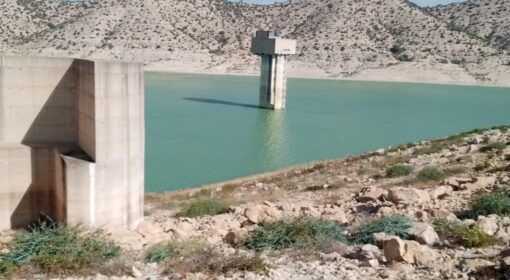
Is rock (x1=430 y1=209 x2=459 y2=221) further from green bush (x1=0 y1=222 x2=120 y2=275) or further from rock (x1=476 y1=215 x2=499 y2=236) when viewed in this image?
green bush (x1=0 y1=222 x2=120 y2=275)

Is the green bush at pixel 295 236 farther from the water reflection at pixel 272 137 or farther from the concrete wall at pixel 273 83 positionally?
the concrete wall at pixel 273 83

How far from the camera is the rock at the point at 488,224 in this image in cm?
892

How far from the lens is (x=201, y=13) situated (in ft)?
360

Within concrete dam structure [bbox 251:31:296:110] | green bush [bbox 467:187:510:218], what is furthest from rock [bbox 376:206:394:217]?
concrete dam structure [bbox 251:31:296:110]

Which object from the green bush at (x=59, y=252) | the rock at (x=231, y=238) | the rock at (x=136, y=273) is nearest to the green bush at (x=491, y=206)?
the rock at (x=231, y=238)

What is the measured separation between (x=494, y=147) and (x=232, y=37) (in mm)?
86681

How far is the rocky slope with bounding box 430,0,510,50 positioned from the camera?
332 feet

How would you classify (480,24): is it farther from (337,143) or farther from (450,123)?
(337,143)

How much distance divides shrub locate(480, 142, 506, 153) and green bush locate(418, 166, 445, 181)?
343 cm

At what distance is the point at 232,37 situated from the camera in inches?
4077

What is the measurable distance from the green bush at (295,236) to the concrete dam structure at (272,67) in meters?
44.2

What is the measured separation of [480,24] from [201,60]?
5475cm

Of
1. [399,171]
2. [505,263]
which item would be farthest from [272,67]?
[505,263]

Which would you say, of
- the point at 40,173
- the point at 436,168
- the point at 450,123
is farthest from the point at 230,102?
the point at 40,173
